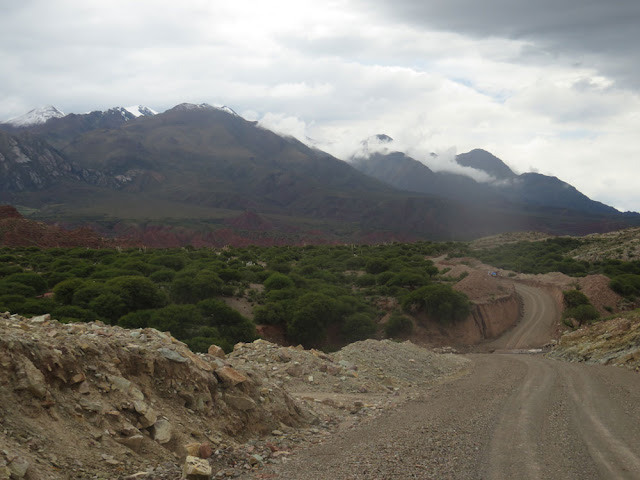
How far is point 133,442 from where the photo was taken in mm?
8148

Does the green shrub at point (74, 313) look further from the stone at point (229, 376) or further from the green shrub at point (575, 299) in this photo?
the green shrub at point (575, 299)

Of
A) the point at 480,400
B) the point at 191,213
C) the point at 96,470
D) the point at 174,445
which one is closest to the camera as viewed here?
the point at 96,470

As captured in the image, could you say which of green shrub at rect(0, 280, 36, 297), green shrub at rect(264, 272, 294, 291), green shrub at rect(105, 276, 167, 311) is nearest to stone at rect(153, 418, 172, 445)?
green shrub at rect(105, 276, 167, 311)

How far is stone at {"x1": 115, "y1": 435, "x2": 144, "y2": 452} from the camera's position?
8.07 m

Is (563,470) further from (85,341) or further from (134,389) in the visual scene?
(85,341)

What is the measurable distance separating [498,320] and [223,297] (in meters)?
20.8

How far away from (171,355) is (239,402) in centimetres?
185

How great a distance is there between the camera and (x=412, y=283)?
41.9m

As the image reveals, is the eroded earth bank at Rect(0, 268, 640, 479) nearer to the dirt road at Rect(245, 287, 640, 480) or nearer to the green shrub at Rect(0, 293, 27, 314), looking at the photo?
the dirt road at Rect(245, 287, 640, 480)

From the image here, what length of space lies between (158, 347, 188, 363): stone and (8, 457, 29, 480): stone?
3785mm

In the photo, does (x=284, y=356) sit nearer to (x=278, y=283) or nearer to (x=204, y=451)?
(x=204, y=451)

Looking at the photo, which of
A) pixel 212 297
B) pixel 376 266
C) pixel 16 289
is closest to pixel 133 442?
pixel 16 289

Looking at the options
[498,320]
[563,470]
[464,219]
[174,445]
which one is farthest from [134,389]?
[464,219]

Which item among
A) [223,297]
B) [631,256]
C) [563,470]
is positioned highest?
[631,256]
